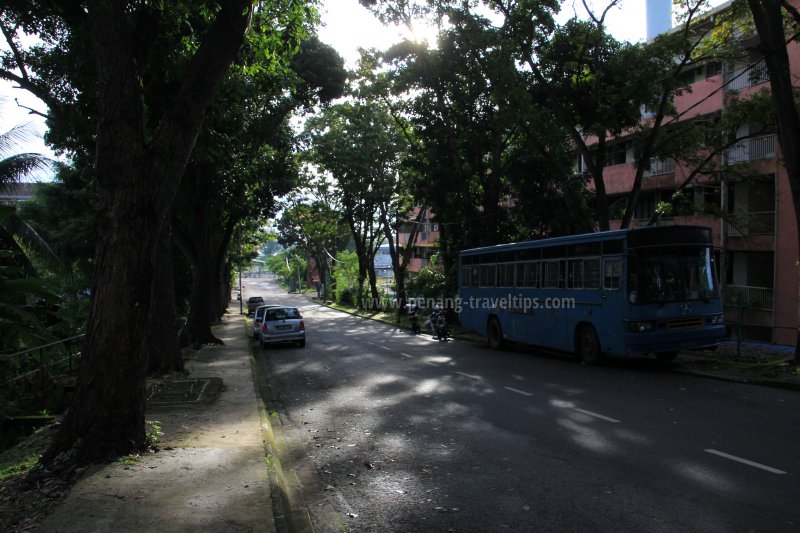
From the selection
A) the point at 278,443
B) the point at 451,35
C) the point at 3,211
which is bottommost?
the point at 278,443

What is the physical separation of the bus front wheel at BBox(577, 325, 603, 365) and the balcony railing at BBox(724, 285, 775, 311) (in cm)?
1100

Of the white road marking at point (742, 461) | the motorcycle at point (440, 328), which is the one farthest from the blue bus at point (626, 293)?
the motorcycle at point (440, 328)

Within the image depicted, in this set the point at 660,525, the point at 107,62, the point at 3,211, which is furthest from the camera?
the point at 3,211

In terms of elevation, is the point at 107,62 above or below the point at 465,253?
above

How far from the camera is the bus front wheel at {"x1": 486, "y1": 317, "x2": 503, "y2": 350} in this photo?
19547 millimetres

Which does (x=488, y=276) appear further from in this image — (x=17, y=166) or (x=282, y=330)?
(x=17, y=166)

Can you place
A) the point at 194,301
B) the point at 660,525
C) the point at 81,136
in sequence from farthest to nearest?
the point at 194,301 → the point at 81,136 → the point at 660,525

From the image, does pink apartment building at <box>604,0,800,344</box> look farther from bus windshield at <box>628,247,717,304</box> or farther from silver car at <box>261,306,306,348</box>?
silver car at <box>261,306,306,348</box>

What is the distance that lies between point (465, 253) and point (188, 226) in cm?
1424

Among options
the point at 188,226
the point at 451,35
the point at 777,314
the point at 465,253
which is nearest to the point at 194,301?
the point at 188,226

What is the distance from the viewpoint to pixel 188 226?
91.9 ft

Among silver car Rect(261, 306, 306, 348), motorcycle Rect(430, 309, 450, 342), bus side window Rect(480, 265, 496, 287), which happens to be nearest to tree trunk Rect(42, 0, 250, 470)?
bus side window Rect(480, 265, 496, 287)

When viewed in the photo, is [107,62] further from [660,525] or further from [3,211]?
[660,525]

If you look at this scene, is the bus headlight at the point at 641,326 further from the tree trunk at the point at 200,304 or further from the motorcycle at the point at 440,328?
the tree trunk at the point at 200,304
